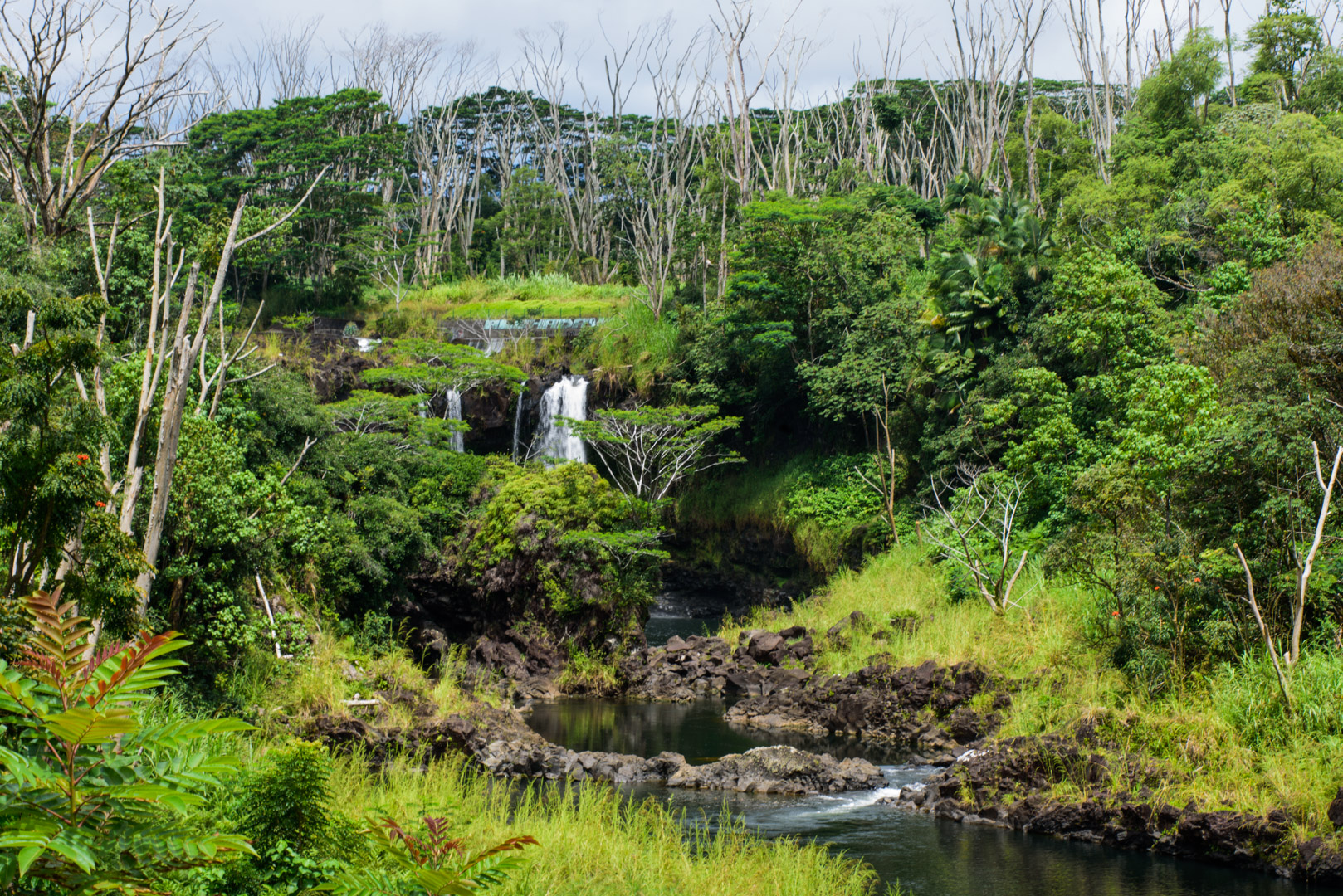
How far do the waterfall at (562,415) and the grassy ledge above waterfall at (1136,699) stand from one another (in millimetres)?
11070

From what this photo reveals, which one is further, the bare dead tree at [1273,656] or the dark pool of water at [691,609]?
the dark pool of water at [691,609]

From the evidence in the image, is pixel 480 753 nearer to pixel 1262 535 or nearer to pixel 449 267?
pixel 1262 535

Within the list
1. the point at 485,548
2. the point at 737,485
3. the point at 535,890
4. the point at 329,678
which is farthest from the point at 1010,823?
the point at 737,485

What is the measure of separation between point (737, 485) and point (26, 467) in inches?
978

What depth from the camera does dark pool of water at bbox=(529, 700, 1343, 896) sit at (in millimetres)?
10125

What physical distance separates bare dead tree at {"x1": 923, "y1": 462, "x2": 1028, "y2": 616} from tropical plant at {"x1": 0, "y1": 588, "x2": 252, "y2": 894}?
1618 centimetres

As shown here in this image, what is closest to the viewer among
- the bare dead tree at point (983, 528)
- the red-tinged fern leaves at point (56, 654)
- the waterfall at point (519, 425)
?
the red-tinged fern leaves at point (56, 654)

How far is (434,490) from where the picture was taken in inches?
893

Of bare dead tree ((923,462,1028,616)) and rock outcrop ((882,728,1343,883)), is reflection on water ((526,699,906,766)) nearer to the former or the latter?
rock outcrop ((882,728,1343,883))

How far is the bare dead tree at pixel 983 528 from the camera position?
18656 millimetres

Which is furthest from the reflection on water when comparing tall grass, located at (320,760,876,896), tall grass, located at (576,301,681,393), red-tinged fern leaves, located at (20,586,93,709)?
tall grass, located at (576,301,681,393)

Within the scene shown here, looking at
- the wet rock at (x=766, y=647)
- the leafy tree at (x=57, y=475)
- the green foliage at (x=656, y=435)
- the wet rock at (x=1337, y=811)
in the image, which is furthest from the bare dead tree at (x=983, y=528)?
the leafy tree at (x=57, y=475)

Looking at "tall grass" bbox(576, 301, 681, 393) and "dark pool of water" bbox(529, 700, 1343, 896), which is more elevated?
"tall grass" bbox(576, 301, 681, 393)

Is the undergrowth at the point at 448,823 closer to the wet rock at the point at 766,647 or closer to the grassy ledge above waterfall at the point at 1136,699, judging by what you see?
the grassy ledge above waterfall at the point at 1136,699
